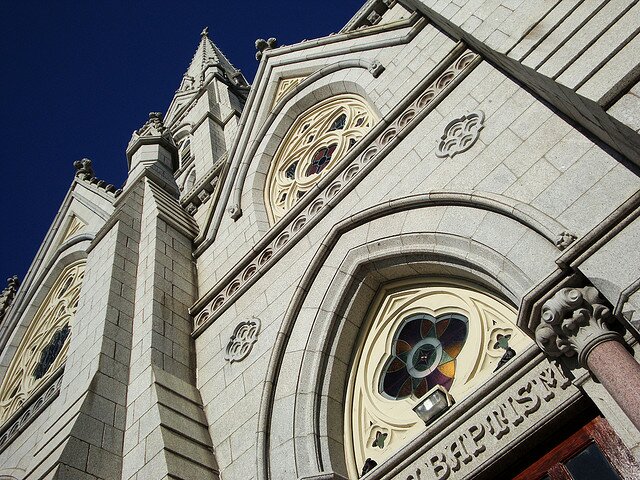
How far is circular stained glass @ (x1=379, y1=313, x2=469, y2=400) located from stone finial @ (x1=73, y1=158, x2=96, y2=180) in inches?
410

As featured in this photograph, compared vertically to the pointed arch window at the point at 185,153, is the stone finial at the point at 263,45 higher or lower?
lower

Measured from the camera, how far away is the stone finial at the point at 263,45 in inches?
527

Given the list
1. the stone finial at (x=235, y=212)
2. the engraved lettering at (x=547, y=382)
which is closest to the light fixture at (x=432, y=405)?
the engraved lettering at (x=547, y=382)

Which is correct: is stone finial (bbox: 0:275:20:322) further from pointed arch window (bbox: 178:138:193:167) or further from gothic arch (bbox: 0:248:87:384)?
pointed arch window (bbox: 178:138:193:167)

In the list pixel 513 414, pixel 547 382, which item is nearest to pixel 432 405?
pixel 513 414

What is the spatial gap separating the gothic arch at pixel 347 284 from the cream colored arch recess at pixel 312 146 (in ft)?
7.39

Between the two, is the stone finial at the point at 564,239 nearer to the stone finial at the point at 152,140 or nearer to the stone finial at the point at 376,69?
the stone finial at the point at 376,69

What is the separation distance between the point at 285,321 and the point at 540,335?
3421mm

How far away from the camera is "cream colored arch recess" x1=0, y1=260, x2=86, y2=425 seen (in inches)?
493

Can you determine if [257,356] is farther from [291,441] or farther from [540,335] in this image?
[540,335]

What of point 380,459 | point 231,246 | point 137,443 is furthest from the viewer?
point 231,246

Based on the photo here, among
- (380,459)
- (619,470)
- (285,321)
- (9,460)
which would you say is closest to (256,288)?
(285,321)

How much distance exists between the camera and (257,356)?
7.70 m

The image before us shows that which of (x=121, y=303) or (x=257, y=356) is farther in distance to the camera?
(x=121, y=303)
